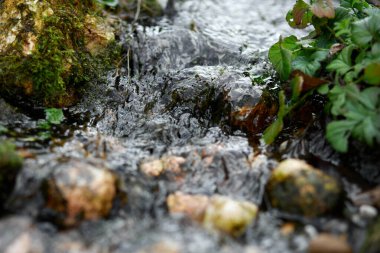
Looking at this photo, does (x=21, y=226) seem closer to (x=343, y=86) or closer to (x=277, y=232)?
(x=277, y=232)

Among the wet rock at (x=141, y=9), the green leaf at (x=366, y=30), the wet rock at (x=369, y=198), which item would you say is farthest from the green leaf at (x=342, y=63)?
the wet rock at (x=141, y=9)

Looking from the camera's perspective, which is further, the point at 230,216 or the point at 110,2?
the point at 110,2

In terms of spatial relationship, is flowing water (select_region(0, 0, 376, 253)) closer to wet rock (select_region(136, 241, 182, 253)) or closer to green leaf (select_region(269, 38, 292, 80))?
wet rock (select_region(136, 241, 182, 253))

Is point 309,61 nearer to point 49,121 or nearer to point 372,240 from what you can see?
point 372,240

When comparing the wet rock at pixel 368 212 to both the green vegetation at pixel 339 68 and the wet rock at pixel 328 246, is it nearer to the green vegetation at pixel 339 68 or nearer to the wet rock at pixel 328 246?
the wet rock at pixel 328 246

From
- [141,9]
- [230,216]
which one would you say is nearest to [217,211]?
[230,216]

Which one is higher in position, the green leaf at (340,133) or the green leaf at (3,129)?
the green leaf at (340,133)

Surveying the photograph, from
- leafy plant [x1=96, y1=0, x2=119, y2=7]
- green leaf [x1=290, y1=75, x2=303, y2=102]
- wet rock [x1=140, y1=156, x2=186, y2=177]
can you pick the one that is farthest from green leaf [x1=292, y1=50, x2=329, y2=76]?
leafy plant [x1=96, y1=0, x2=119, y2=7]
